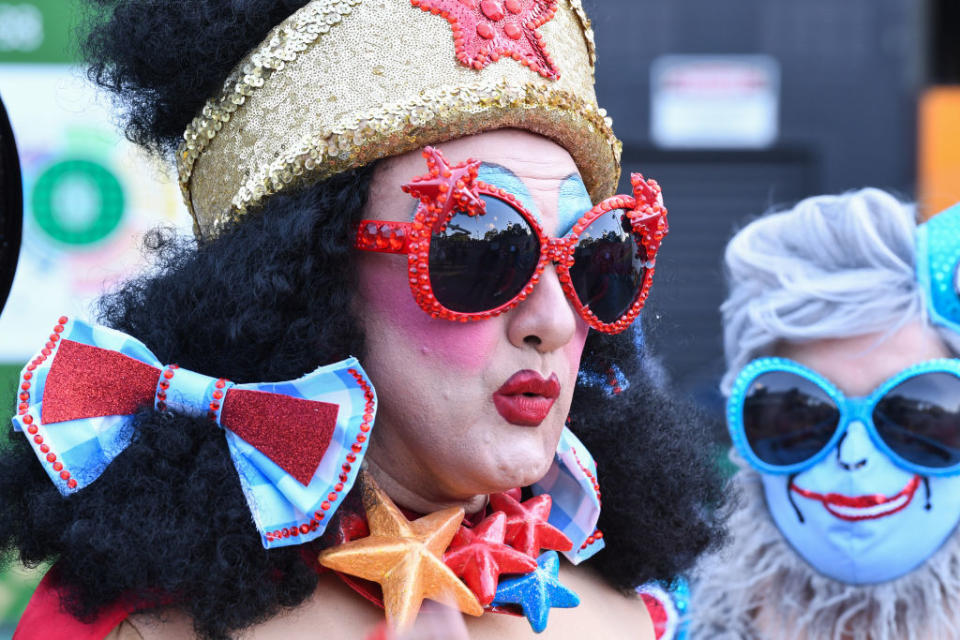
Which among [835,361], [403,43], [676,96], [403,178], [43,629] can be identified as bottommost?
[676,96]

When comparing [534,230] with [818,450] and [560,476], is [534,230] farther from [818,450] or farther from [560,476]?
[818,450]

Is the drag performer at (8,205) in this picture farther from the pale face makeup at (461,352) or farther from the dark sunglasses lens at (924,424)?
the dark sunglasses lens at (924,424)

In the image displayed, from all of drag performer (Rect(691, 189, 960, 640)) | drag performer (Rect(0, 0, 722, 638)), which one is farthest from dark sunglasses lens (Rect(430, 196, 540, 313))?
drag performer (Rect(691, 189, 960, 640))

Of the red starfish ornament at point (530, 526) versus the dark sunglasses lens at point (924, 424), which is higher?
the red starfish ornament at point (530, 526)

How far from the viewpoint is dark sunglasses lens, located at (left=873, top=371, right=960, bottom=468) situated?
9.07 ft

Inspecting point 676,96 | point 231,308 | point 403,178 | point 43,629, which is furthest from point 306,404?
point 676,96

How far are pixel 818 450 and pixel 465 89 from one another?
1.35 m

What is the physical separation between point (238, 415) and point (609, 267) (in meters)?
0.67

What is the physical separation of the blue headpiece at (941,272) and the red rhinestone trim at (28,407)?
1932 mm

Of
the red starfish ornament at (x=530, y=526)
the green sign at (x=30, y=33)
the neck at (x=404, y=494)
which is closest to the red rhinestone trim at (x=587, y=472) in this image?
the red starfish ornament at (x=530, y=526)

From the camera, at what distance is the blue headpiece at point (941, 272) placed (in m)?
2.84

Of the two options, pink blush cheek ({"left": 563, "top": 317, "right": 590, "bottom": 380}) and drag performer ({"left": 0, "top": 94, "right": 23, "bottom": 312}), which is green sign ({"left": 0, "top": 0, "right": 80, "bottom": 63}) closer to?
drag performer ({"left": 0, "top": 94, "right": 23, "bottom": 312})

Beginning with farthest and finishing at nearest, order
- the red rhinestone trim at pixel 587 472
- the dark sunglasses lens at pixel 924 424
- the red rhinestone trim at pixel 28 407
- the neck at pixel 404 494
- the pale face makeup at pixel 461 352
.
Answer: the dark sunglasses lens at pixel 924 424
the red rhinestone trim at pixel 587 472
the neck at pixel 404 494
the pale face makeup at pixel 461 352
the red rhinestone trim at pixel 28 407

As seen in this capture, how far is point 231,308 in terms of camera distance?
198 cm
